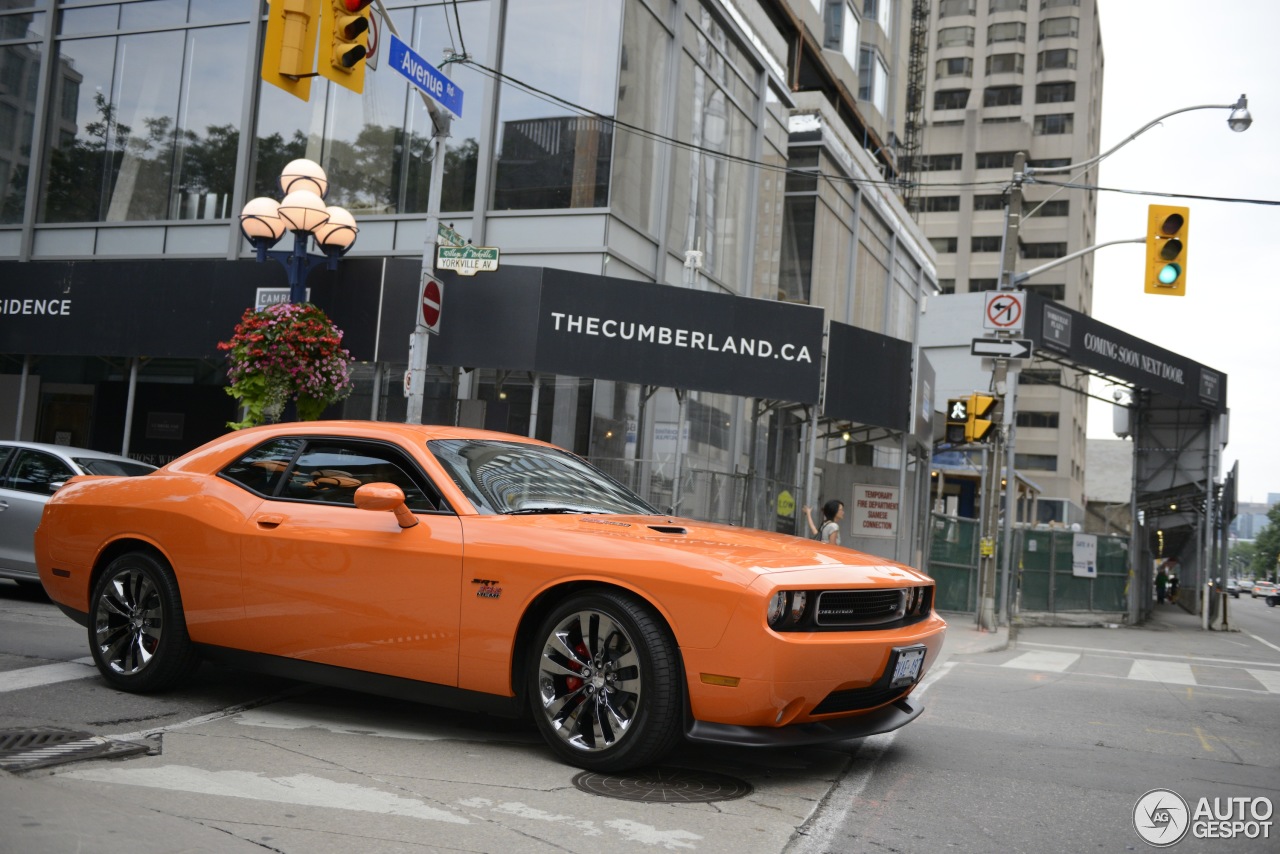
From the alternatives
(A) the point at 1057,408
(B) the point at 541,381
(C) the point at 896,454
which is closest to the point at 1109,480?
(A) the point at 1057,408

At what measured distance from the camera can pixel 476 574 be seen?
5.32 m

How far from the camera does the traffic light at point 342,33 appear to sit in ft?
32.8

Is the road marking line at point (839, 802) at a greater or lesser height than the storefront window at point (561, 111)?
lesser

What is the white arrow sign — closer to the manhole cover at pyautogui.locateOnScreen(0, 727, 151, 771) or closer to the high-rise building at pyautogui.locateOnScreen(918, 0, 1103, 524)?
the manhole cover at pyautogui.locateOnScreen(0, 727, 151, 771)

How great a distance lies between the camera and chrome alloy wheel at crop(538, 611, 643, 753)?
4.93 metres

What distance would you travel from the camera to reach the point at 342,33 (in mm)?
10039

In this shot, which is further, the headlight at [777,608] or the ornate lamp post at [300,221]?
the ornate lamp post at [300,221]

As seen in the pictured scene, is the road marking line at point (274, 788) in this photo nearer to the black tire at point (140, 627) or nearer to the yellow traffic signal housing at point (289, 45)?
the black tire at point (140, 627)

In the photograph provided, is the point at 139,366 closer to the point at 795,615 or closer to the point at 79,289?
the point at 79,289

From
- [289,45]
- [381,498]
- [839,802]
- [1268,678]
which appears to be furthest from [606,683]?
[1268,678]

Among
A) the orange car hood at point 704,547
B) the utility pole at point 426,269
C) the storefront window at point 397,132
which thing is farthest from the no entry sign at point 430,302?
the orange car hood at point 704,547

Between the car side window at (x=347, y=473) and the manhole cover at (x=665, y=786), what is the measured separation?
1.67 m

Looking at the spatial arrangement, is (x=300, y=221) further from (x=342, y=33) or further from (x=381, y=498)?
(x=381, y=498)

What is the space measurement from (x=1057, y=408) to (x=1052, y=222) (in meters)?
14.0
